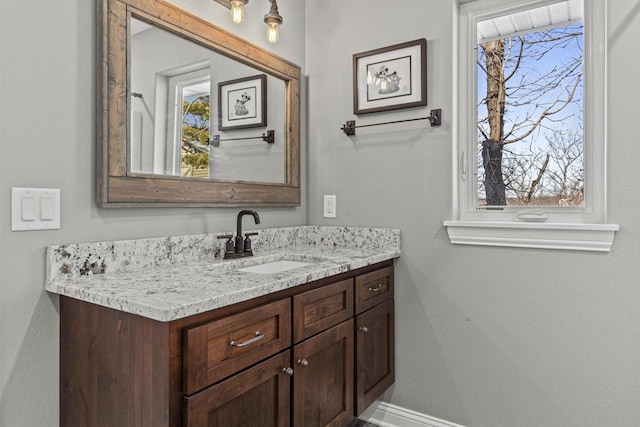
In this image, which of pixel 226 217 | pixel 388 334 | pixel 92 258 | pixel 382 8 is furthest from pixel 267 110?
pixel 388 334

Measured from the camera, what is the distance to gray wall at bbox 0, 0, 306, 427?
1147mm

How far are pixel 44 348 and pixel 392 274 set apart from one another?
1.44m

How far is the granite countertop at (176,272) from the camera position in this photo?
3.35 ft

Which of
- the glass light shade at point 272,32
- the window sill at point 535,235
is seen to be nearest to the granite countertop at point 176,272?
the window sill at point 535,235

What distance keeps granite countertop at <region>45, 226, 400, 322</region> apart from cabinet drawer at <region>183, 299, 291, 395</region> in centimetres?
6

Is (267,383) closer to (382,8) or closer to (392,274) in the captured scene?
(392,274)

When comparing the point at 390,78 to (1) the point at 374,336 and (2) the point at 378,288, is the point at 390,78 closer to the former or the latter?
(2) the point at 378,288

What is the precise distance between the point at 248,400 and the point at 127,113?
103 centimetres

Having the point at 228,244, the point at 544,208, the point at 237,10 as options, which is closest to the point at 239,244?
the point at 228,244

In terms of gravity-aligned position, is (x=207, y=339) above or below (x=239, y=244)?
below

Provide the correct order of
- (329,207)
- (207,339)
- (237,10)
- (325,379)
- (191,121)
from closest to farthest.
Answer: (207,339)
(325,379)
(191,121)
(237,10)
(329,207)

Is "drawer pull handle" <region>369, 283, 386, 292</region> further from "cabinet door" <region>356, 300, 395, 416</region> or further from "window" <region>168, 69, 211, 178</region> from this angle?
"window" <region>168, 69, 211, 178</region>

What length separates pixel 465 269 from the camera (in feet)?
6.07

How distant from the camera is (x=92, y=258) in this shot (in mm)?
1306
